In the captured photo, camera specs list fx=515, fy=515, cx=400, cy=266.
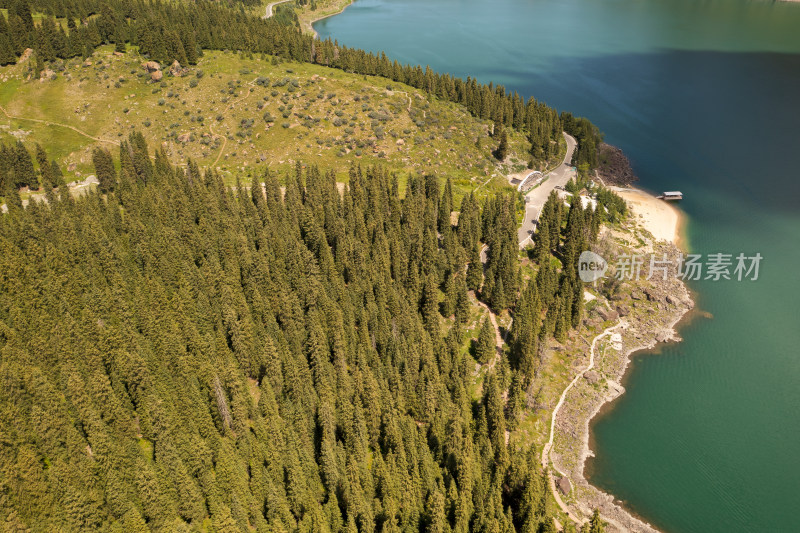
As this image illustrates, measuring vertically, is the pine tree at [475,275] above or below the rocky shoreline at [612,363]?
above

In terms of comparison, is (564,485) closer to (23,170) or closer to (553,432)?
(553,432)

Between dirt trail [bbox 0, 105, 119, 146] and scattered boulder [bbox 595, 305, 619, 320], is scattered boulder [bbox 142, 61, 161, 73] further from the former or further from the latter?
scattered boulder [bbox 595, 305, 619, 320]

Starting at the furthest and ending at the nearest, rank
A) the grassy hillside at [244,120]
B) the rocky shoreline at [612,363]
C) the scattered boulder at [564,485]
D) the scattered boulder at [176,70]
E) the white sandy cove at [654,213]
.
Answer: the scattered boulder at [176,70] → the grassy hillside at [244,120] → the white sandy cove at [654,213] → the scattered boulder at [564,485] → the rocky shoreline at [612,363]

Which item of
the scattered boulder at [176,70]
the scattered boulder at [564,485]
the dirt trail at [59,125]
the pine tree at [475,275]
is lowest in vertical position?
the scattered boulder at [564,485]

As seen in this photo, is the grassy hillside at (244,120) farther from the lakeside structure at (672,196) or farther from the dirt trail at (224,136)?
the lakeside structure at (672,196)

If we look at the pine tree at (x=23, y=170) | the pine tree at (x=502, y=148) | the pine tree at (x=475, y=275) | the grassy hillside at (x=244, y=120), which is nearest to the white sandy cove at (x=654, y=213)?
the grassy hillside at (x=244, y=120)

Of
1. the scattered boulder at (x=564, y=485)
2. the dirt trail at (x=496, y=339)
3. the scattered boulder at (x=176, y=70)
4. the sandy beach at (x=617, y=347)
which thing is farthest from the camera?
the scattered boulder at (x=176, y=70)

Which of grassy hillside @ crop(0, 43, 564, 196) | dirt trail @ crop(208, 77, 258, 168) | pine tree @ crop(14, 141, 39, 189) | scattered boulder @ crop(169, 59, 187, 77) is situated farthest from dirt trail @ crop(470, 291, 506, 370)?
scattered boulder @ crop(169, 59, 187, 77)

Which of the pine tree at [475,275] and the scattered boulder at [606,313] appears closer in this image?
the scattered boulder at [606,313]
